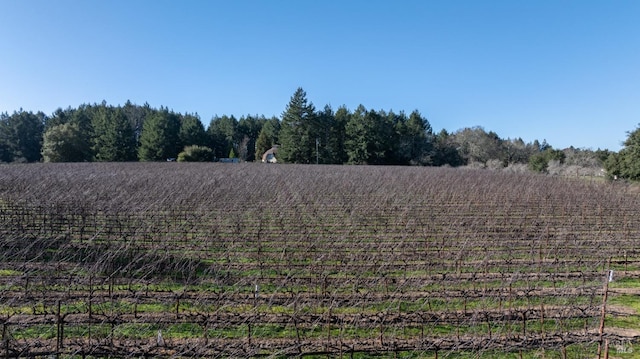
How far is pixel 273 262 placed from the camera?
7461mm

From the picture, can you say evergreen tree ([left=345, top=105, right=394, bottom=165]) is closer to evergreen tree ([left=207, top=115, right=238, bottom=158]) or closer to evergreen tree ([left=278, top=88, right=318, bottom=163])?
evergreen tree ([left=278, top=88, right=318, bottom=163])

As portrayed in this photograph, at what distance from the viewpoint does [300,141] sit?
45000mm

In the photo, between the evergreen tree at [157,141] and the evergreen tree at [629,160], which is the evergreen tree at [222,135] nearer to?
the evergreen tree at [157,141]

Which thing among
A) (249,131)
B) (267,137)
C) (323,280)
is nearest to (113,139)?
(267,137)

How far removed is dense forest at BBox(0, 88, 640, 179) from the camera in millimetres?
42406

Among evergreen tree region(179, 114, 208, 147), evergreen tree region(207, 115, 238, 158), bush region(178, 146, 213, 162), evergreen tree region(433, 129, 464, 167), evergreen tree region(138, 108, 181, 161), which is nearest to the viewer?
bush region(178, 146, 213, 162)

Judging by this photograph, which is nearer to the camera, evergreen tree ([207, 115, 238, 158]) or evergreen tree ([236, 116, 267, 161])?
evergreen tree ([207, 115, 238, 158])

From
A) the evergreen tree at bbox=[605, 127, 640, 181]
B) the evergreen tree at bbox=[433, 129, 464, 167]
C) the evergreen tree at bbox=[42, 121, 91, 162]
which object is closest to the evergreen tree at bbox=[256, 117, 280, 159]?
the evergreen tree at bbox=[42, 121, 91, 162]

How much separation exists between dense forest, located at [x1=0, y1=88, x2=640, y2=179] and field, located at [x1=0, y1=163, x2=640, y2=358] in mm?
29897

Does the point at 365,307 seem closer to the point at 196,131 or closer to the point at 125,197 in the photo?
the point at 125,197

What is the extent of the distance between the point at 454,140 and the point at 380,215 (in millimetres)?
44603

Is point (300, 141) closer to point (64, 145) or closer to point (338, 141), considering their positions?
point (338, 141)

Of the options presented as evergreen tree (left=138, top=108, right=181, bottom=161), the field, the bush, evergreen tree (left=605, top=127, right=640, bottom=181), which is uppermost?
evergreen tree (left=138, top=108, right=181, bottom=161)

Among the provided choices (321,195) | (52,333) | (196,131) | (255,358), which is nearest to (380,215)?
(321,195)
